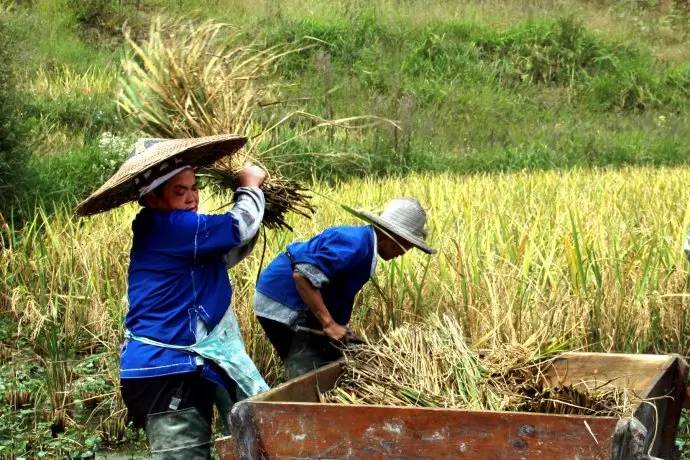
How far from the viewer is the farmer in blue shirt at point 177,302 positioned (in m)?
3.42

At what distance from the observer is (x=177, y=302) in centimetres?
349

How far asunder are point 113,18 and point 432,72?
5179 millimetres

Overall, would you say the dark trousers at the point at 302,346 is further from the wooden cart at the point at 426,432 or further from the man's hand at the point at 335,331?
the wooden cart at the point at 426,432

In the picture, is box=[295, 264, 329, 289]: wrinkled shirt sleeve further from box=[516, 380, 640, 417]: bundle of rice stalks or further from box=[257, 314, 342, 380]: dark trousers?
box=[516, 380, 640, 417]: bundle of rice stalks

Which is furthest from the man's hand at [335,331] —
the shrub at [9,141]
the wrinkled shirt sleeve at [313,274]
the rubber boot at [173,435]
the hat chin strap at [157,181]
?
the shrub at [9,141]

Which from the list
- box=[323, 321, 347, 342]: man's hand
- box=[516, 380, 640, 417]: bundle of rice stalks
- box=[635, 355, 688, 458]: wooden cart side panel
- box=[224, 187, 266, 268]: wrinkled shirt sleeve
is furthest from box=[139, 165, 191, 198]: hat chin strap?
box=[635, 355, 688, 458]: wooden cart side panel

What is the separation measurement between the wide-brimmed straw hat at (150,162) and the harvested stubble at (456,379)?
2.73 feet

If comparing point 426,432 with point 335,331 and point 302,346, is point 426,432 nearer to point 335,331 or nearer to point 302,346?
point 335,331

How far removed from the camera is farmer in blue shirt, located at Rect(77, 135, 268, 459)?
3.42 metres

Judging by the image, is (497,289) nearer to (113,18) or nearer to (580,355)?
(580,355)

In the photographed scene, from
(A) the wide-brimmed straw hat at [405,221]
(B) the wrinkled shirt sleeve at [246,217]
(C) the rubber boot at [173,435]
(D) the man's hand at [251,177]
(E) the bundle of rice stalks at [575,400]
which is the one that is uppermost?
(D) the man's hand at [251,177]

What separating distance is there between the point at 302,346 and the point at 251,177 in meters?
0.77

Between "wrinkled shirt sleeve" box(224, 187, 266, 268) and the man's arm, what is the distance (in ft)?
0.92

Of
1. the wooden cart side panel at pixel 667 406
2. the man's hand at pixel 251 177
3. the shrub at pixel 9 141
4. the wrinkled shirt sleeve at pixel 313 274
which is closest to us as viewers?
the wooden cart side panel at pixel 667 406
